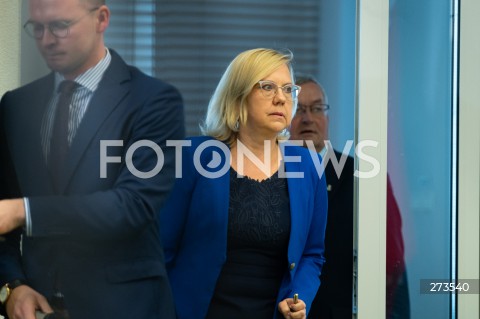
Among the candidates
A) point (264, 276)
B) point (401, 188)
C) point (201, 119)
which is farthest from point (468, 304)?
point (201, 119)

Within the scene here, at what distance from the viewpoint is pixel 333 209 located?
277 cm

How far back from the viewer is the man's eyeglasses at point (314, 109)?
8.82 ft

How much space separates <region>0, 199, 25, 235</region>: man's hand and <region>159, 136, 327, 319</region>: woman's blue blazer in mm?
451


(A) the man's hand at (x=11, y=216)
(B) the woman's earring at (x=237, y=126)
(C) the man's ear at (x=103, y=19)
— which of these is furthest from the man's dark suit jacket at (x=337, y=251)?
(A) the man's hand at (x=11, y=216)

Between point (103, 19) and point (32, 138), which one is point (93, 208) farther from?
point (103, 19)

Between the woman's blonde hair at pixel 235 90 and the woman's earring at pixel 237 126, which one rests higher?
the woman's blonde hair at pixel 235 90

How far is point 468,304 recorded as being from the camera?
3006mm

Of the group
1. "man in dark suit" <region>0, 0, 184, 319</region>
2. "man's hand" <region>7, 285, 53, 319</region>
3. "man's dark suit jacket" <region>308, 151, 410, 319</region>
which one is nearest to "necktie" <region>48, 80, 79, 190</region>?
"man in dark suit" <region>0, 0, 184, 319</region>

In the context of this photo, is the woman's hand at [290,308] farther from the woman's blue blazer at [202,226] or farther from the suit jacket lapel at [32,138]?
the suit jacket lapel at [32,138]

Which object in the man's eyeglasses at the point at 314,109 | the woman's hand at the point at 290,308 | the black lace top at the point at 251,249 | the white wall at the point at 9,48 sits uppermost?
the white wall at the point at 9,48

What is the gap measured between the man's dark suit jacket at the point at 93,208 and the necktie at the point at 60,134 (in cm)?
3

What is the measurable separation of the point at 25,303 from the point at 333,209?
1.13 meters

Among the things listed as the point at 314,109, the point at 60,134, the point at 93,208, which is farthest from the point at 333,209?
the point at 60,134

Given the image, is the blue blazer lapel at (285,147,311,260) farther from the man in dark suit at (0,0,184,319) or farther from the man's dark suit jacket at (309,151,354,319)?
the man in dark suit at (0,0,184,319)
